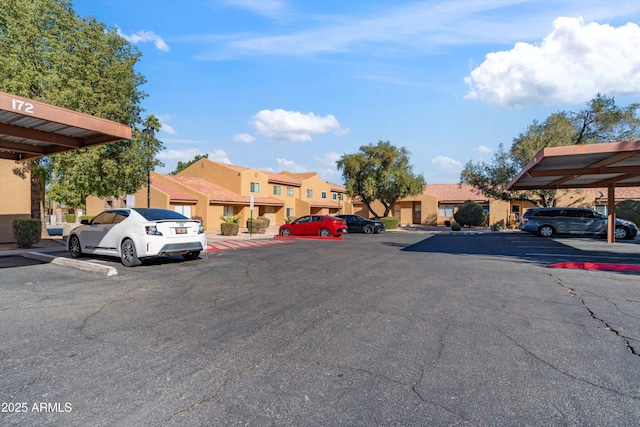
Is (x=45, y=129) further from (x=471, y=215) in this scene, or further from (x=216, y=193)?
(x=471, y=215)

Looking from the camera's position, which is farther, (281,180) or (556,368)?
(281,180)

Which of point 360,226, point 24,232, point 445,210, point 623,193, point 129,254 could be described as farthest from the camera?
point 445,210

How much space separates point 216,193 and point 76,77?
20232 mm

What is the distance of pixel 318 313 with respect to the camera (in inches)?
215

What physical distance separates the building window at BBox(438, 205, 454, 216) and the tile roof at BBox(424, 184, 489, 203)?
66 cm

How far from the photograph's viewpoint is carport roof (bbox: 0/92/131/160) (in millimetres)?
7043

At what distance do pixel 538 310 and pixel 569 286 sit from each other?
2536 millimetres

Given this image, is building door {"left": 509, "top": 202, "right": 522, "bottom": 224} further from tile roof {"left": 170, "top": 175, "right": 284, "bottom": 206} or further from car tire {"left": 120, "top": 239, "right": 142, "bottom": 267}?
car tire {"left": 120, "top": 239, "right": 142, "bottom": 267}

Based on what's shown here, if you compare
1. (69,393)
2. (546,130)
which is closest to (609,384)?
(69,393)

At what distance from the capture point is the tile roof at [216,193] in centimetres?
3409

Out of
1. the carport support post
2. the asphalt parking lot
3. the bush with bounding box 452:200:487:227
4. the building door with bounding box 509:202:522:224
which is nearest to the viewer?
the asphalt parking lot

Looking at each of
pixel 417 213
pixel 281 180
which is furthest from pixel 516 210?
pixel 281 180

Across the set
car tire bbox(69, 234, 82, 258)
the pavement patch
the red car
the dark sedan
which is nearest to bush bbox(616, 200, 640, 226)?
the dark sedan

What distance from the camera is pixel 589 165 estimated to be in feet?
49.5
